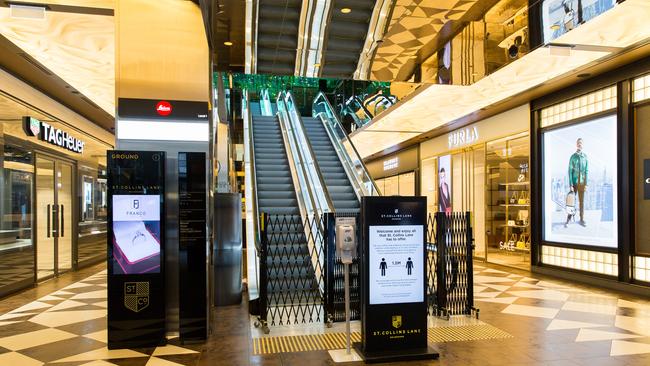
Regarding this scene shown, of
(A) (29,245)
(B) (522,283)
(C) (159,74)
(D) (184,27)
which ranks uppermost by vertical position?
(D) (184,27)

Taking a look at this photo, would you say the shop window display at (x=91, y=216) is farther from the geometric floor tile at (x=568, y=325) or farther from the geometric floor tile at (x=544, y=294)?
the geometric floor tile at (x=568, y=325)

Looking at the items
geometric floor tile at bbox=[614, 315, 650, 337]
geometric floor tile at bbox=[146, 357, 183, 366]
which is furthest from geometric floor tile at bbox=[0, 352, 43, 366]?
geometric floor tile at bbox=[614, 315, 650, 337]

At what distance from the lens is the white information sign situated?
3893 mm

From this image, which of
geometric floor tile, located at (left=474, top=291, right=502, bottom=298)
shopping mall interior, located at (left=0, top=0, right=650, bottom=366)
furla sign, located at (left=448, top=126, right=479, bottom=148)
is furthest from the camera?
furla sign, located at (left=448, top=126, right=479, bottom=148)

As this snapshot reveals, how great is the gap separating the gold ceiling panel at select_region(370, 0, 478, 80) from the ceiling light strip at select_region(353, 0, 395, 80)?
0.07 m

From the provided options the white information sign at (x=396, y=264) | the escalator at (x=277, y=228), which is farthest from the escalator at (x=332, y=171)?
the white information sign at (x=396, y=264)

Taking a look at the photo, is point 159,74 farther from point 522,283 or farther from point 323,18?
point 522,283

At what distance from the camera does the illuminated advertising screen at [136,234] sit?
13.8 feet

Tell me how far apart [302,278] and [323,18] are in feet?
11.4

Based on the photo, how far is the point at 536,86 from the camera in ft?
26.1

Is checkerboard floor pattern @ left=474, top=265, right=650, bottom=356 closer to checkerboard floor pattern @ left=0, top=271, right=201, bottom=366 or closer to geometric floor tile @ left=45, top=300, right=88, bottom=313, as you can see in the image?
checkerboard floor pattern @ left=0, top=271, right=201, bottom=366

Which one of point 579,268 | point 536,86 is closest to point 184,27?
point 536,86

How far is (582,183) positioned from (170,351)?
7059 mm

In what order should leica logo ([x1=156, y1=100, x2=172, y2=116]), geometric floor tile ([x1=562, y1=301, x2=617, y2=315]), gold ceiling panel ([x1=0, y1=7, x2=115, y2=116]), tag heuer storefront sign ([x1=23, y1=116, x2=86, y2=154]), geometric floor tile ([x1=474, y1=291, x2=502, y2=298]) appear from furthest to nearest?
tag heuer storefront sign ([x1=23, y1=116, x2=86, y2=154]) < geometric floor tile ([x1=474, y1=291, x2=502, y2=298]) < geometric floor tile ([x1=562, y1=301, x2=617, y2=315]) < gold ceiling panel ([x1=0, y1=7, x2=115, y2=116]) < leica logo ([x1=156, y1=100, x2=172, y2=116])
